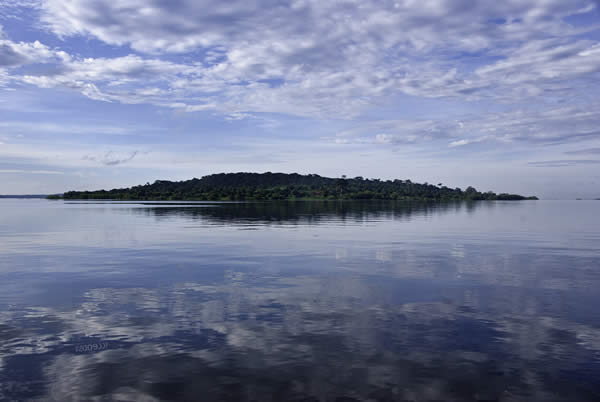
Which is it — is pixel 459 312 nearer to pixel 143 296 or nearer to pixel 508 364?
pixel 508 364

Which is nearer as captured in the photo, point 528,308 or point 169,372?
point 169,372

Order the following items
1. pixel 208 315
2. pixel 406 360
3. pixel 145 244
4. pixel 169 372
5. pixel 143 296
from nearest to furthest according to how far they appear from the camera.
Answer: pixel 169 372
pixel 406 360
pixel 208 315
pixel 143 296
pixel 145 244

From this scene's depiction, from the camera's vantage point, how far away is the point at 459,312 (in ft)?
60.1

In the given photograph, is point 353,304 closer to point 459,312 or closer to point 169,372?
point 459,312

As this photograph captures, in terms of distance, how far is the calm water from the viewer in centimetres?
1155

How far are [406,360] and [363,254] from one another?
22.9 metres

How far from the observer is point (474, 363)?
12.9 metres

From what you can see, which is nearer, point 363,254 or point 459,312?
point 459,312

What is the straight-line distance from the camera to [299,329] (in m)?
16.0

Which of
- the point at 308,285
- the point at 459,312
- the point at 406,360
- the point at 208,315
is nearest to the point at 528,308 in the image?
the point at 459,312

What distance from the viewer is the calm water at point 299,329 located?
1155 centimetres

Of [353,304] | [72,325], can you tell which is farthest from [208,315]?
[353,304]

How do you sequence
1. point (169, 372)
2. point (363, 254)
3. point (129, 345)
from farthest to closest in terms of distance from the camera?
point (363, 254), point (129, 345), point (169, 372)

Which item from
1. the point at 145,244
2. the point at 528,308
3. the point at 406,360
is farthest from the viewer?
the point at 145,244
